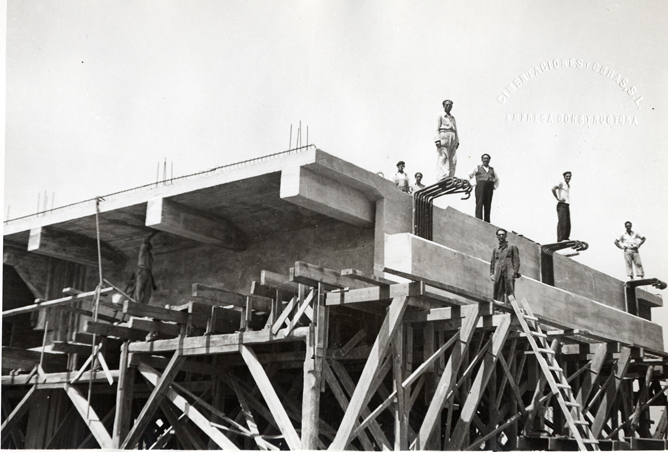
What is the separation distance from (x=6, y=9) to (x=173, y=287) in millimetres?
7877

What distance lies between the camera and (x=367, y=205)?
14.7 m

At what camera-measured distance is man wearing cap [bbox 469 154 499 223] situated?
1823cm

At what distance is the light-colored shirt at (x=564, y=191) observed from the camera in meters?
20.1

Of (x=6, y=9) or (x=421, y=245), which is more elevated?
(x=6, y=9)

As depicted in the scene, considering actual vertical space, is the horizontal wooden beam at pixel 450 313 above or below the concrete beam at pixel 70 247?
below

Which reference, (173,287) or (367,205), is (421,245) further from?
(173,287)

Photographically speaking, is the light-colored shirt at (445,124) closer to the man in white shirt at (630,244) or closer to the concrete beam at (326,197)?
the concrete beam at (326,197)

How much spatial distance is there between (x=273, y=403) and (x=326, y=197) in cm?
367

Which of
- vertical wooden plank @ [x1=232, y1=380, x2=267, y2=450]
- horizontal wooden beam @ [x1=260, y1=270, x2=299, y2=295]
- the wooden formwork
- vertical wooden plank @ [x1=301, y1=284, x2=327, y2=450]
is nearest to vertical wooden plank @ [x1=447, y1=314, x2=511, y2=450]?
the wooden formwork

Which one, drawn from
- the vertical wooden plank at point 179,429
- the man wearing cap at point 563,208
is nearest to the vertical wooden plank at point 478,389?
the vertical wooden plank at point 179,429

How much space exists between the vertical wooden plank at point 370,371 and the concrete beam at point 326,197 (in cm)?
277

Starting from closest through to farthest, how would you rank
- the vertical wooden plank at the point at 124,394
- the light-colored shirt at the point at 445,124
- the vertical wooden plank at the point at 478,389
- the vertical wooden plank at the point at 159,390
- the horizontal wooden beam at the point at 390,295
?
the horizontal wooden beam at the point at 390,295, the vertical wooden plank at the point at 478,389, the vertical wooden plank at the point at 159,390, the vertical wooden plank at the point at 124,394, the light-colored shirt at the point at 445,124

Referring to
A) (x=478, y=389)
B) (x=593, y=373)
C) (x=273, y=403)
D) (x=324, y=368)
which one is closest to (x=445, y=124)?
(x=593, y=373)

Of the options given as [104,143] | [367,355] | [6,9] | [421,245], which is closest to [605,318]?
[421,245]
